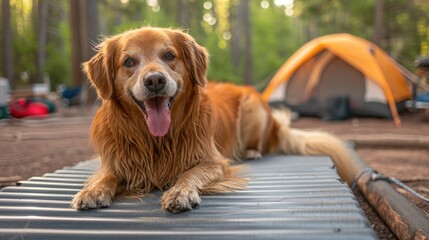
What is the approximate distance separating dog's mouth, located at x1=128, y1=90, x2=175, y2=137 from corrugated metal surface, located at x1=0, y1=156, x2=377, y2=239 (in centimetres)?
48

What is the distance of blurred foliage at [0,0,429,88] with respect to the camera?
651 inches

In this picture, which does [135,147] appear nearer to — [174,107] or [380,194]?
[174,107]

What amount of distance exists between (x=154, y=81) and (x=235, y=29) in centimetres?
2822

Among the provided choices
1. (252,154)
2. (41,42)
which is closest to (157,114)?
(252,154)

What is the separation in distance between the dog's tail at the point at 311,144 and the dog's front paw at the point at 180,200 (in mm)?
2453

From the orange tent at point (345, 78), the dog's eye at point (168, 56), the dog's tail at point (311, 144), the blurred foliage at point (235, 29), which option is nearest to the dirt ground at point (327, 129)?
the orange tent at point (345, 78)

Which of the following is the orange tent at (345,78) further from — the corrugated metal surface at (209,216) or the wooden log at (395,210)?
the corrugated metal surface at (209,216)

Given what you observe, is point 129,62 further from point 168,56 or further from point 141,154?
point 141,154

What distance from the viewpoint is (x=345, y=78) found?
9805mm

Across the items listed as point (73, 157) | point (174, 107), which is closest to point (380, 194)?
point (174, 107)

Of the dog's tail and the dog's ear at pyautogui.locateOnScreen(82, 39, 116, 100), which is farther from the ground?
the dog's ear at pyautogui.locateOnScreen(82, 39, 116, 100)

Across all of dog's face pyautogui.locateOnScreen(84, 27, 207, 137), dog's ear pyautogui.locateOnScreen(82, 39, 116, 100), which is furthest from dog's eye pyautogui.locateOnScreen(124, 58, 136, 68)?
dog's ear pyautogui.locateOnScreen(82, 39, 116, 100)

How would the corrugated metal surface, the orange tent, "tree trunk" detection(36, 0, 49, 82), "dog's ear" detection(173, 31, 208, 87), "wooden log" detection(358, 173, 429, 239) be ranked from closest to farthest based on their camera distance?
the corrugated metal surface, "wooden log" detection(358, 173, 429, 239), "dog's ear" detection(173, 31, 208, 87), the orange tent, "tree trunk" detection(36, 0, 49, 82)

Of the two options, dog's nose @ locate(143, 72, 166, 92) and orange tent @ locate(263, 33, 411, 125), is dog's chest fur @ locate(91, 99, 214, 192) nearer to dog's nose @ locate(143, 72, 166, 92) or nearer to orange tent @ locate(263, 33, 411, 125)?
dog's nose @ locate(143, 72, 166, 92)
